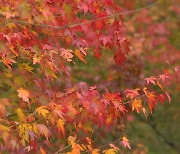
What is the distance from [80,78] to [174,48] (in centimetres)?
208

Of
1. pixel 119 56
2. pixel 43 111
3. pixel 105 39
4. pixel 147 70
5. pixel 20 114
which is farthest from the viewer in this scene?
pixel 147 70

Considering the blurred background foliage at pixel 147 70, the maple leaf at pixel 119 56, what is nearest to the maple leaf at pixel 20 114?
the maple leaf at pixel 119 56

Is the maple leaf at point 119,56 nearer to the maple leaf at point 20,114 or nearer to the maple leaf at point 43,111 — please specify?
the maple leaf at point 43,111

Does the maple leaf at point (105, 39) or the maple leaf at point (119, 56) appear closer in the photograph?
the maple leaf at point (105, 39)

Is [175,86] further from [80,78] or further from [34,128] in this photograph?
[34,128]

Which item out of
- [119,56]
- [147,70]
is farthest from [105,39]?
[147,70]

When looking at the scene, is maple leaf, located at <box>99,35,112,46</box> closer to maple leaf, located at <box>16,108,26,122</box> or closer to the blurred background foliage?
maple leaf, located at <box>16,108,26,122</box>

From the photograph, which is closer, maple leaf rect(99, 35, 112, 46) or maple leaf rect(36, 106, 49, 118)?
maple leaf rect(36, 106, 49, 118)

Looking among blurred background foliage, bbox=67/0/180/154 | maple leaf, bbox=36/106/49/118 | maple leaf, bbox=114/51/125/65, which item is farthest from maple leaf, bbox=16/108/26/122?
blurred background foliage, bbox=67/0/180/154

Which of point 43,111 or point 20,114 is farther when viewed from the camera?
point 43,111

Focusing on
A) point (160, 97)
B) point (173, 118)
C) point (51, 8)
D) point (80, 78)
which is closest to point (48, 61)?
point (51, 8)

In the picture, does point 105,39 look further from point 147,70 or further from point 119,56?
point 147,70

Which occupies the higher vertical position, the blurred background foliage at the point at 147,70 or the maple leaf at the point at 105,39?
the blurred background foliage at the point at 147,70

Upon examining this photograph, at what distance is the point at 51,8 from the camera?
3.98m
